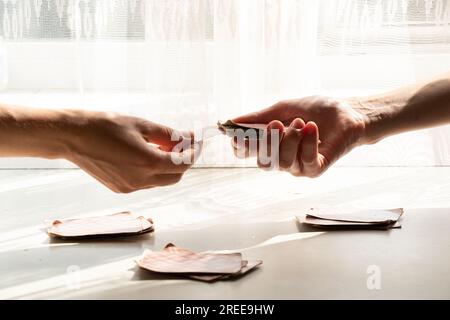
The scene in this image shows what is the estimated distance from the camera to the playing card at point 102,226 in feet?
3.38

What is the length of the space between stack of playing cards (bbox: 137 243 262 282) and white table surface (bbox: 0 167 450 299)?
1 centimetres

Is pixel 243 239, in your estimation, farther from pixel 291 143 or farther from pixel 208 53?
pixel 208 53

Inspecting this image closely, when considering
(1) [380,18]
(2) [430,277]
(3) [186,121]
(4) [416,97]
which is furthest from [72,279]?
(1) [380,18]

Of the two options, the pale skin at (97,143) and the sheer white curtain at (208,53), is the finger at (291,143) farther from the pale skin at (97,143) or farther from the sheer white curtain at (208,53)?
the sheer white curtain at (208,53)

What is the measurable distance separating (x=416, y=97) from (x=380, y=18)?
1.45ft

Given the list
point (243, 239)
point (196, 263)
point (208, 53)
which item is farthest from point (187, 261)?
point (208, 53)

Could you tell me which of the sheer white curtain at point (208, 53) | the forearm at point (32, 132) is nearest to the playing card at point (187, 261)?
the forearm at point (32, 132)

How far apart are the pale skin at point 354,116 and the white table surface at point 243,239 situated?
0.34ft

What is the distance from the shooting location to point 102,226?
3.51 ft

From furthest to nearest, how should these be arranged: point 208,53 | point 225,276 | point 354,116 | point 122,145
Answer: point 208,53 < point 354,116 < point 122,145 < point 225,276

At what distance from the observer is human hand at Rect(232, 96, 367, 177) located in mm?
1084

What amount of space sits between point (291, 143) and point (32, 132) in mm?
364

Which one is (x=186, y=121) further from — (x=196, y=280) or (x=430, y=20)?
(x=196, y=280)

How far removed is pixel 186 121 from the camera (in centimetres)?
166
